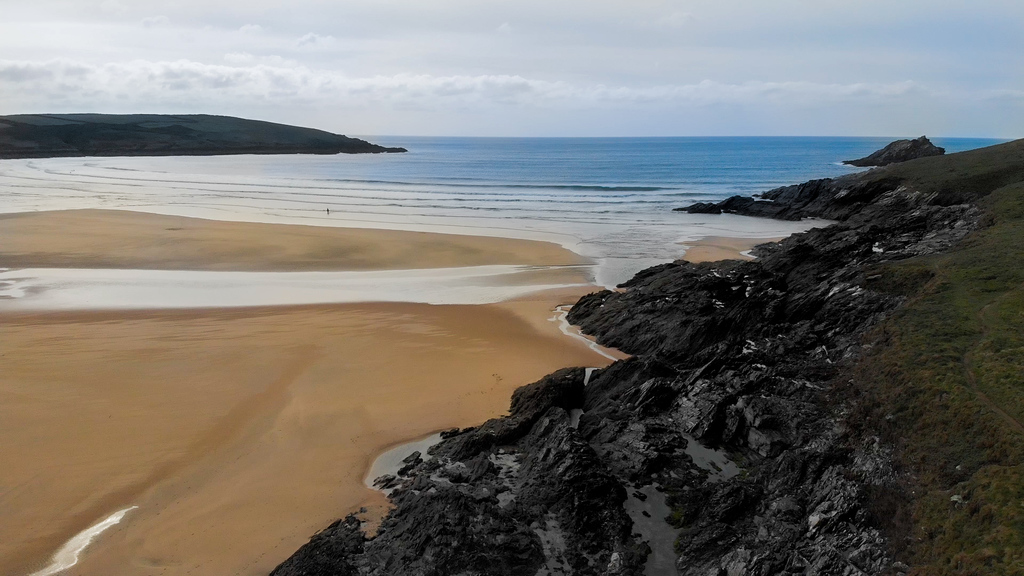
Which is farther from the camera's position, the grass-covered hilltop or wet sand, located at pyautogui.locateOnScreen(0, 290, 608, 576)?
the grass-covered hilltop

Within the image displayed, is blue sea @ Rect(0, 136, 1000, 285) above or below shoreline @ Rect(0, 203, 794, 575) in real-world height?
above

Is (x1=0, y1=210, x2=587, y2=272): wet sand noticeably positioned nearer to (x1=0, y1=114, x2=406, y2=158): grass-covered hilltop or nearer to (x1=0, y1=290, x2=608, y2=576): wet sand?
(x1=0, y1=290, x2=608, y2=576): wet sand

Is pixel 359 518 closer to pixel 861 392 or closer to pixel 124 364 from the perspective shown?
pixel 861 392

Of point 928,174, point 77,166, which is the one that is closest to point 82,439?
point 928,174

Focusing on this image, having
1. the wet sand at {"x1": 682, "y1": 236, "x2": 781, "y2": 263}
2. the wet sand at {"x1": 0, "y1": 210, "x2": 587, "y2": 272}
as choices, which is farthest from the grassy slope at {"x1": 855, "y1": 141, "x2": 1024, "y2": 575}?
the wet sand at {"x1": 0, "y1": 210, "x2": 587, "y2": 272}

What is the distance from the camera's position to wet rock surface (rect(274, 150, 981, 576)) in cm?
956

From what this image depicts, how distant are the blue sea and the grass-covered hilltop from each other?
23242 mm

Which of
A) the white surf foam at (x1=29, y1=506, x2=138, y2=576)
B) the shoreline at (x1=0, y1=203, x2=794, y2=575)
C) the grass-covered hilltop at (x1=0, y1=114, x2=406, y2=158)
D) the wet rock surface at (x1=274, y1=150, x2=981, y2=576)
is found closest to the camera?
the wet rock surface at (x1=274, y1=150, x2=981, y2=576)

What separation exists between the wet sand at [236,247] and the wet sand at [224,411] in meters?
9.02

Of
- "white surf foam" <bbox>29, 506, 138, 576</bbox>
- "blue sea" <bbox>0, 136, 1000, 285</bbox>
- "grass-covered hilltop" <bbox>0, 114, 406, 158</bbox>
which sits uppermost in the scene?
"grass-covered hilltop" <bbox>0, 114, 406, 158</bbox>

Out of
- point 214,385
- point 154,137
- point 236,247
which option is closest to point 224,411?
point 214,385

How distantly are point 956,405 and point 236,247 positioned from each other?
1346 inches

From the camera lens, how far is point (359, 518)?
11.2 meters

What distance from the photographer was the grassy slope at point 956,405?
27.6 feet
